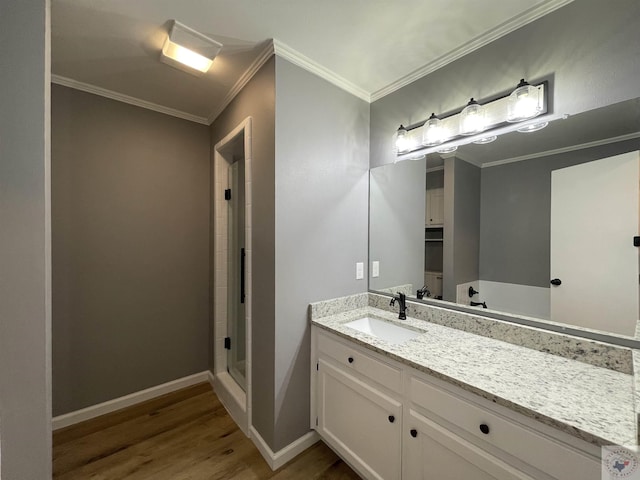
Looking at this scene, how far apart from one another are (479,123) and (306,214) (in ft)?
3.70

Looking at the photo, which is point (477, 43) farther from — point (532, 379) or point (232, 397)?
point (232, 397)

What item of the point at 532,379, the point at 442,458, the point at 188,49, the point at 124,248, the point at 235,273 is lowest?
the point at 442,458

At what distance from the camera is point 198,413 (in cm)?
211

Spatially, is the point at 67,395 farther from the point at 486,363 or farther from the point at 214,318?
the point at 486,363

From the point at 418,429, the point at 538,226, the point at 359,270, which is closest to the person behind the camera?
the point at 418,429

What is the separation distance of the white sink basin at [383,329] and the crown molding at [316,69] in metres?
1.67

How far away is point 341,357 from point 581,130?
1.65 metres

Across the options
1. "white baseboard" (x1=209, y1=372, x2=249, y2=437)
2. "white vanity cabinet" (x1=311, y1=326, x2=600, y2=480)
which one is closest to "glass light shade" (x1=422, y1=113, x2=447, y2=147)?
"white vanity cabinet" (x1=311, y1=326, x2=600, y2=480)

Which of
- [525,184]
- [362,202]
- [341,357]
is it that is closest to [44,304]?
[341,357]

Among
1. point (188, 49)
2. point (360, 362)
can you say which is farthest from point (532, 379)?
point (188, 49)

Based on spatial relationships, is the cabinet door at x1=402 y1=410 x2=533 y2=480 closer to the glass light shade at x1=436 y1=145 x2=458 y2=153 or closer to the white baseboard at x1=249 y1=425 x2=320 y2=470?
the white baseboard at x1=249 y1=425 x2=320 y2=470

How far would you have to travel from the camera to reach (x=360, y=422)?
1437mm

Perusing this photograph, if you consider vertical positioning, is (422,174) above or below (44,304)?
above

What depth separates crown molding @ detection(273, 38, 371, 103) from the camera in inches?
61.6
